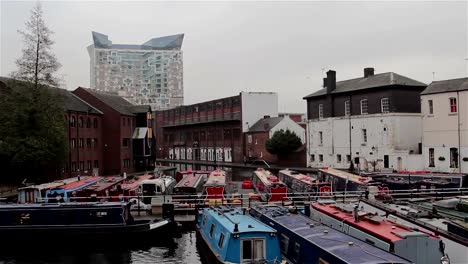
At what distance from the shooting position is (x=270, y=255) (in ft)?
44.1

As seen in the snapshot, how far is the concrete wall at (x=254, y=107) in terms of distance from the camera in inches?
2694

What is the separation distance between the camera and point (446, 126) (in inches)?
1519

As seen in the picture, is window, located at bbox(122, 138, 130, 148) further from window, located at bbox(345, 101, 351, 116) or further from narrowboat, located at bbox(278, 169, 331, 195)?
window, located at bbox(345, 101, 351, 116)

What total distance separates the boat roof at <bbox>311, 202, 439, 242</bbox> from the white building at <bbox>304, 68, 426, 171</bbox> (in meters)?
27.1

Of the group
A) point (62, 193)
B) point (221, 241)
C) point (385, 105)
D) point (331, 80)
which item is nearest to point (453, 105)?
point (385, 105)

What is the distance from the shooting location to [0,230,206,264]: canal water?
18.5 m

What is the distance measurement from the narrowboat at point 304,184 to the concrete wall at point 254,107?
33.7 meters

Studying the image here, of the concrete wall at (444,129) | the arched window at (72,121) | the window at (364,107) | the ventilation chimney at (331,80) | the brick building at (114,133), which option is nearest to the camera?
the concrete wall at (444,129)

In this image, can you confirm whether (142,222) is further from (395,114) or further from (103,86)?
(103,86)

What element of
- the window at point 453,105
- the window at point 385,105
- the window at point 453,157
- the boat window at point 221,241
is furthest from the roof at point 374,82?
the boat window at point 221,241

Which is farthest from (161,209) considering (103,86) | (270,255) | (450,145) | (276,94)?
(103,86)

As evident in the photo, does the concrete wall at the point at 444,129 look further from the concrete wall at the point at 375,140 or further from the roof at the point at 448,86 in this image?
the concrete wall at the point at 375,140

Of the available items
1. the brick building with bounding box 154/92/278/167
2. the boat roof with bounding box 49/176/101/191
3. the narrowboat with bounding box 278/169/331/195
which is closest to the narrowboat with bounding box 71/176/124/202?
the boat roof with bounding box 49/176/101/191

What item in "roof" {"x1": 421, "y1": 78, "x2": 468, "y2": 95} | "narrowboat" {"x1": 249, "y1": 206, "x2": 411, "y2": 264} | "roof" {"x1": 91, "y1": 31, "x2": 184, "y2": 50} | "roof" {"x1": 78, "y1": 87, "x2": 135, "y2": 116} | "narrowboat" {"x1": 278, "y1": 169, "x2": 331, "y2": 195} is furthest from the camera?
"roof" {"x1": 91, "y1": 31, "x2": 184, "y2": 50}
